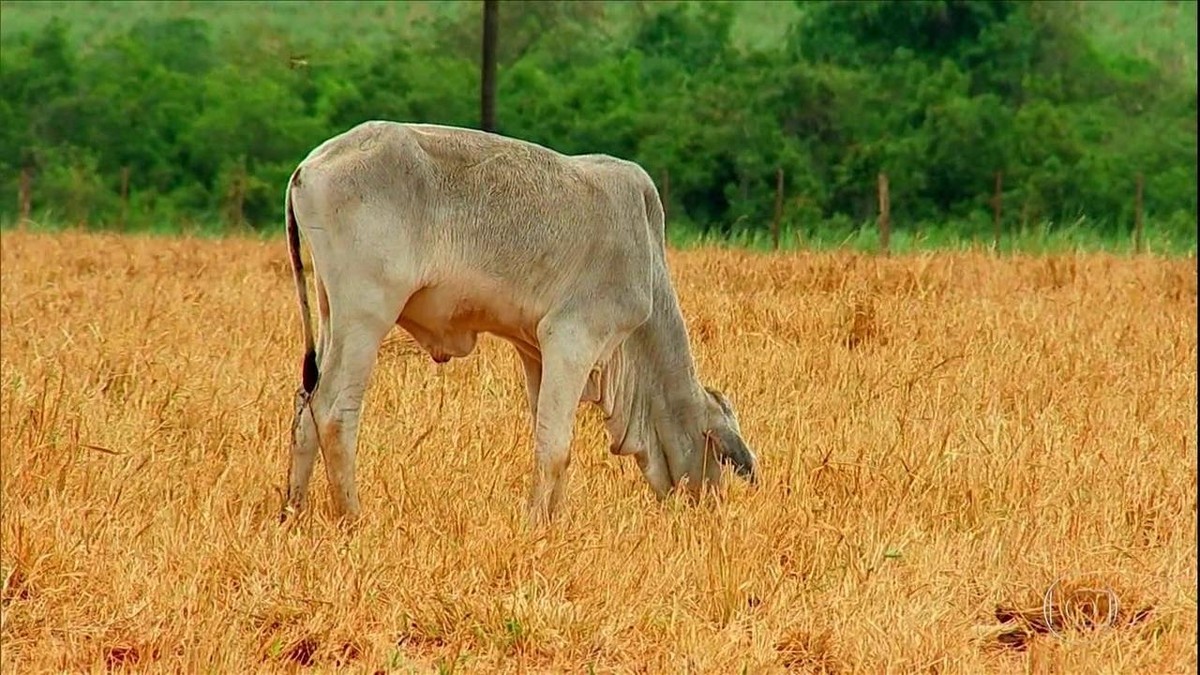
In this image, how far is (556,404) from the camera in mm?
6508

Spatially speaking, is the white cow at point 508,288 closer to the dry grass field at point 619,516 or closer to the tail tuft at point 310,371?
the tail tuft at point 310,371

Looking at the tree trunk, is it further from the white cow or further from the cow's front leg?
the cow's front leg

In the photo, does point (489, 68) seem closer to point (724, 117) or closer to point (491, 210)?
point (724, 117)

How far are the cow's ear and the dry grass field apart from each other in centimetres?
9

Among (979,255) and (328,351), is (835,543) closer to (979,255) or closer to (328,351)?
(328,351)

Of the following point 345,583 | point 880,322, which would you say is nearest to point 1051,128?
point 880,322

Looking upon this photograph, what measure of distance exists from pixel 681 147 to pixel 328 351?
27.0m

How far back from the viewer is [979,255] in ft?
50.0

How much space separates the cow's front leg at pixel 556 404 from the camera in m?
6.50

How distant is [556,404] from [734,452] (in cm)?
80

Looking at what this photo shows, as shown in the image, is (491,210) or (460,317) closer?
(491,210)

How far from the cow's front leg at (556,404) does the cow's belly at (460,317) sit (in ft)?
0.52

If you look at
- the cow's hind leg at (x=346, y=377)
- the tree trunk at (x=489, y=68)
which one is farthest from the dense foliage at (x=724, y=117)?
the cow's hind leg at (x=346, y=377)

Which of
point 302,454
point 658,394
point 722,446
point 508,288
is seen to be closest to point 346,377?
point 302,454
